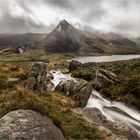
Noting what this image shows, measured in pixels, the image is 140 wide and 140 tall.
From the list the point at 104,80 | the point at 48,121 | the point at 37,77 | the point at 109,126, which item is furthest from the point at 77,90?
the point at 48,121

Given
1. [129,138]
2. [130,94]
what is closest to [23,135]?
[129,138]

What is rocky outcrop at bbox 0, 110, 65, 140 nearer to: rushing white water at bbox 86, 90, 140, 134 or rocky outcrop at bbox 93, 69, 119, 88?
rushing white water at bbox 86, 90, 140, 134

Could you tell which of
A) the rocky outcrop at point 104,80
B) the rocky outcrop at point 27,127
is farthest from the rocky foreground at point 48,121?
the rocky outcrop at point 104,80

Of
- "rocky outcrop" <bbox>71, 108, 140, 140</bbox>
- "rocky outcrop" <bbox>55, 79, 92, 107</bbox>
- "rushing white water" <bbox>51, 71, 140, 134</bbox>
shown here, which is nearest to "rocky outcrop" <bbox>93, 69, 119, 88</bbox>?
"rushing white water" <bbox>51, 71, 140, 134</bbox>

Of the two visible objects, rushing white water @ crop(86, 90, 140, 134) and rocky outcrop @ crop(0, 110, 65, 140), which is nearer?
rocky outcrop @ crop(0, 110, 65, 140)

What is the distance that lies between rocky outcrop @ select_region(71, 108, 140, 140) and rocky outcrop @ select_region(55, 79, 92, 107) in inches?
272

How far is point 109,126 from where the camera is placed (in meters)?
30.3

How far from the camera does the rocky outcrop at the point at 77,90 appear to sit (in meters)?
42.5

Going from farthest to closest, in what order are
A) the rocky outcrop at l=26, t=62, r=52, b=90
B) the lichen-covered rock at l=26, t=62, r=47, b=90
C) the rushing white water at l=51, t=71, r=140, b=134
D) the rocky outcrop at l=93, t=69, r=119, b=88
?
the rocky outcrop at l=93, t=69, r=119, b=88
the lichen-covered rock at l=26, t=62, r=47, b=90
the rocky outcrop at l=26, t=62, r=52, b=90
the rushing white water at l=51, t=71, r=140, b=134

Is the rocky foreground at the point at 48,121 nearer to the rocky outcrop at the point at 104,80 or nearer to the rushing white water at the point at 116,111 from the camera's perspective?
the rushing white water at the point at 116,111

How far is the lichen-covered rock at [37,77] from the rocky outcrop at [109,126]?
365 inches

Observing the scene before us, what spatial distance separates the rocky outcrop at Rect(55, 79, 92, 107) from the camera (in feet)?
139

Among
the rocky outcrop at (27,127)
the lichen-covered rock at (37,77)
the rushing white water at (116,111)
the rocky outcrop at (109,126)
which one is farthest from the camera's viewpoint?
the lichen-covered rock at (37,77)

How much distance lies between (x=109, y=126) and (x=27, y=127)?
14.4 meters
